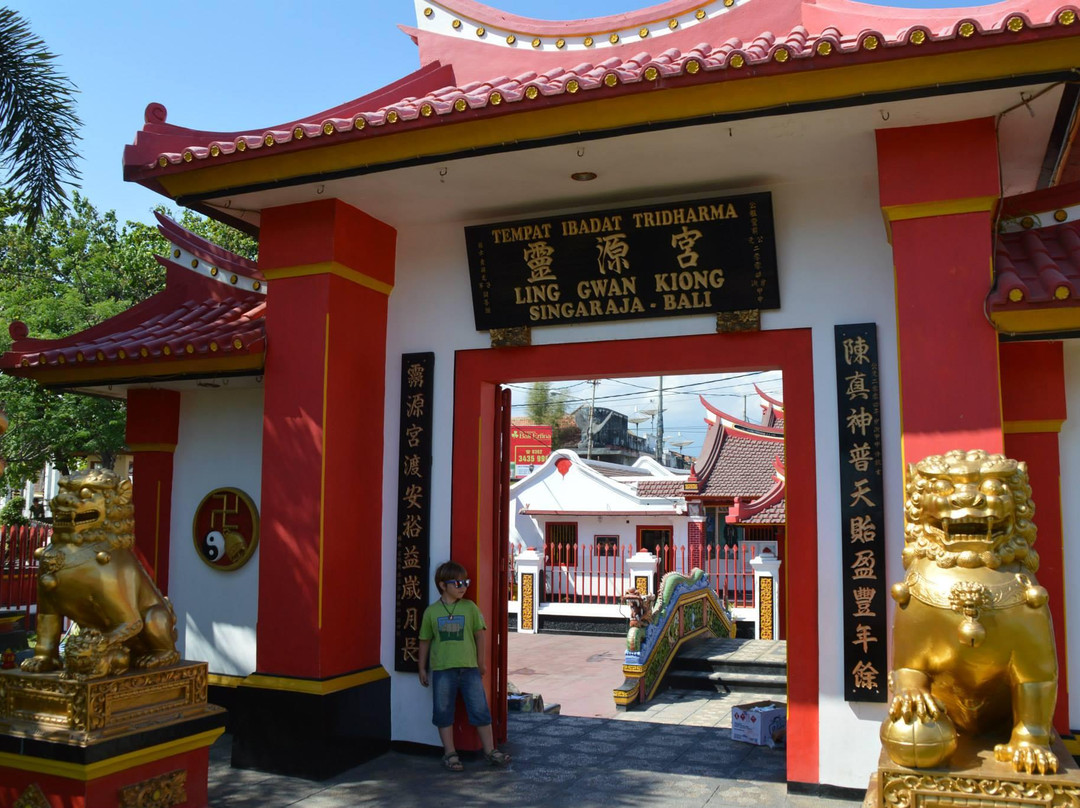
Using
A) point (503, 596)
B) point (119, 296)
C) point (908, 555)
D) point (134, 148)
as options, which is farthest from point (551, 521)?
point (908, 555)

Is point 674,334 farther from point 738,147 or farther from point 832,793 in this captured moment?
point 832,793

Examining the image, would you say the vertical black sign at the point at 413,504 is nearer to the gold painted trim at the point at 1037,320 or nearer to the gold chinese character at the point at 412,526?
the gold chinese character at the point at 412,526

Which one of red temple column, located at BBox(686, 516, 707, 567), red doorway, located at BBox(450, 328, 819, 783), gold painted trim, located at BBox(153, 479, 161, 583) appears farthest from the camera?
red temple column, located at BBox(686, 516, 707, 567)

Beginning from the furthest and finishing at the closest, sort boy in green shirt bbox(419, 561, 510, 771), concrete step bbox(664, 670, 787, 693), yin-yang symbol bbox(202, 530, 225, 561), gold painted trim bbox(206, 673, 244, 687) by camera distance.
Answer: concrete step bbox(664, 670, 787, 693) → yin-yang symbol bbox(202, 530, 225, 561) → gold painted trim bbox(206, 673, 244, 687) → boy in green shirt bbox(419, 561, 510, 771)

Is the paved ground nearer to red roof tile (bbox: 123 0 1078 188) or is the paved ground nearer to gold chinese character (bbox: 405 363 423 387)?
gold chinese character (bbox: 405 363 423 387)

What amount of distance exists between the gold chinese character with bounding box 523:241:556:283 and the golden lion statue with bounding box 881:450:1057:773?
3.37m

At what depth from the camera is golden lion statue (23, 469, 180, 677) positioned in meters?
4.79

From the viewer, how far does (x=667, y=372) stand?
6.33m

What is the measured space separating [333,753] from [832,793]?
10.5 feet

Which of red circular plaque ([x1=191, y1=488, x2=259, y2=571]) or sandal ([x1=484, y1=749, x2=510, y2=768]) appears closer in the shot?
sandal ([x1=484, y1=749, x2=510, y2=768])

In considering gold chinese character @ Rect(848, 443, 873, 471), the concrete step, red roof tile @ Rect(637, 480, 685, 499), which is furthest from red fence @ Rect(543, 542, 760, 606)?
gold chinese character @ Rect(848, 443, 873, 471)

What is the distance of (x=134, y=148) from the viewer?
6.40 metres

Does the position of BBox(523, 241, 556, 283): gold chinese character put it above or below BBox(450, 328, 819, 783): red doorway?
above

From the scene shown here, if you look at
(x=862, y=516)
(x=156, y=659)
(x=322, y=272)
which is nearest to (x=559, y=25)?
(x=322, y=272)
